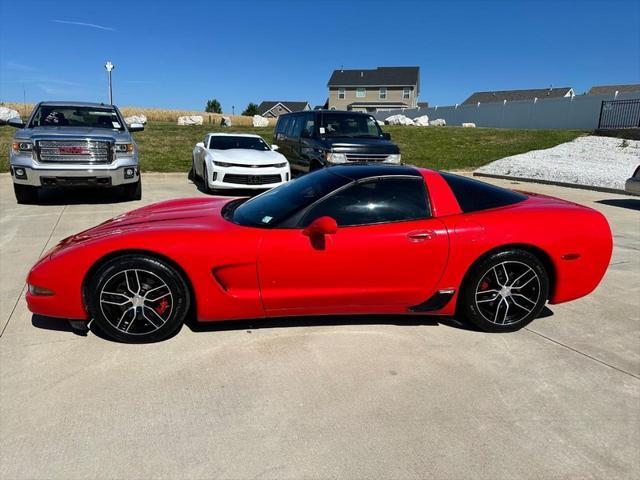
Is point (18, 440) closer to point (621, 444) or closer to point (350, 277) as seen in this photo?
point (350, 277)

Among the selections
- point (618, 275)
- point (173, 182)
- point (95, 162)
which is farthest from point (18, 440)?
point (173, 182)

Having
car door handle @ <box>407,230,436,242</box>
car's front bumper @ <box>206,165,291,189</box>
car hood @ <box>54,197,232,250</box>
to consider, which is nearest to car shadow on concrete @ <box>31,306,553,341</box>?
car hood @ <box>54,197,232,250</box>

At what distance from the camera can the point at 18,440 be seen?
239cm

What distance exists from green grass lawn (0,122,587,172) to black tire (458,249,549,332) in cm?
1181

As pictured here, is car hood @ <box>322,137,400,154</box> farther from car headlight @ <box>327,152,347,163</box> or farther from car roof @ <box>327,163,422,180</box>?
car roof @ <box>327,163,422,180</box>

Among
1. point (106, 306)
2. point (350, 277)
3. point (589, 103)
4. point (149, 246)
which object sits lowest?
point (106, 306)

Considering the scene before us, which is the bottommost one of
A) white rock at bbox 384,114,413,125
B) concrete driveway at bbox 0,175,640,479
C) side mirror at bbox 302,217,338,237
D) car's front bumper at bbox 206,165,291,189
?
concrete driveway at bbox 0,175,640,479

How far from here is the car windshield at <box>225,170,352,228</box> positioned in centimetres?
356

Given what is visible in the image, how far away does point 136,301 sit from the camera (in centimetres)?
332

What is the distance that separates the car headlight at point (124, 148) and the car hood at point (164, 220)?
470 cm

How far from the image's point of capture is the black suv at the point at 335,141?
394 inches

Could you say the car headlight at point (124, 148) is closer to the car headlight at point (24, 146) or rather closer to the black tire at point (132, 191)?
the black tire at point (132, 191)

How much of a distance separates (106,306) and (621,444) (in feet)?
10.6

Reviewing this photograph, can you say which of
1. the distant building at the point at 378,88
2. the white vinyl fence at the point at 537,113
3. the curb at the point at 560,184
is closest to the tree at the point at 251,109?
the distant building at the point at 378,88
